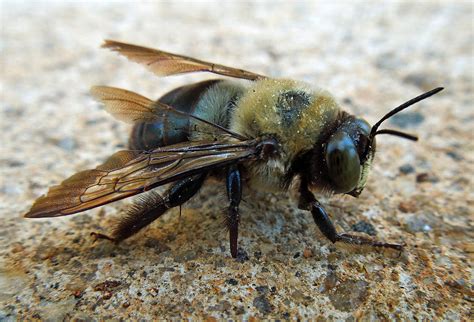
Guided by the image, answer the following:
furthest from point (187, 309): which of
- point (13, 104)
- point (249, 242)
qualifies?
point (13, 104)

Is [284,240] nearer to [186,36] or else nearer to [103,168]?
[103,168]

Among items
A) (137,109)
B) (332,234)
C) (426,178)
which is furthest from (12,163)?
(426,178)

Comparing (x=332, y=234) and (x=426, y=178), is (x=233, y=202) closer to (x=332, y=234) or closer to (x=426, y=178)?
(x=332, y=234)

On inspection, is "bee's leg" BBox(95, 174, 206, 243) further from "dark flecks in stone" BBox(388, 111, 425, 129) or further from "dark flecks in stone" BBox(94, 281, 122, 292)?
"dark flecks in stone" BBox(388, 111, 425, 129)

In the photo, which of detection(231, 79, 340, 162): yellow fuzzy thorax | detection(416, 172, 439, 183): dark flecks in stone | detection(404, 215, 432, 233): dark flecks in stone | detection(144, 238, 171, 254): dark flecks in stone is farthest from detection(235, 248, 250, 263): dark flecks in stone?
detection(416, 172, 439, 183): dark flecks in stone

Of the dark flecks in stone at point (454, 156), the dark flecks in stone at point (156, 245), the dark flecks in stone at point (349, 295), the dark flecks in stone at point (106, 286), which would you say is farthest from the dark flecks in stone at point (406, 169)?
the dark flecks in stone at point (106, 286)

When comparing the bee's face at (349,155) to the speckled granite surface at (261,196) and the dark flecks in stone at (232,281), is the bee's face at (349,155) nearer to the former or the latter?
the speckled granite surface at (261,196)
